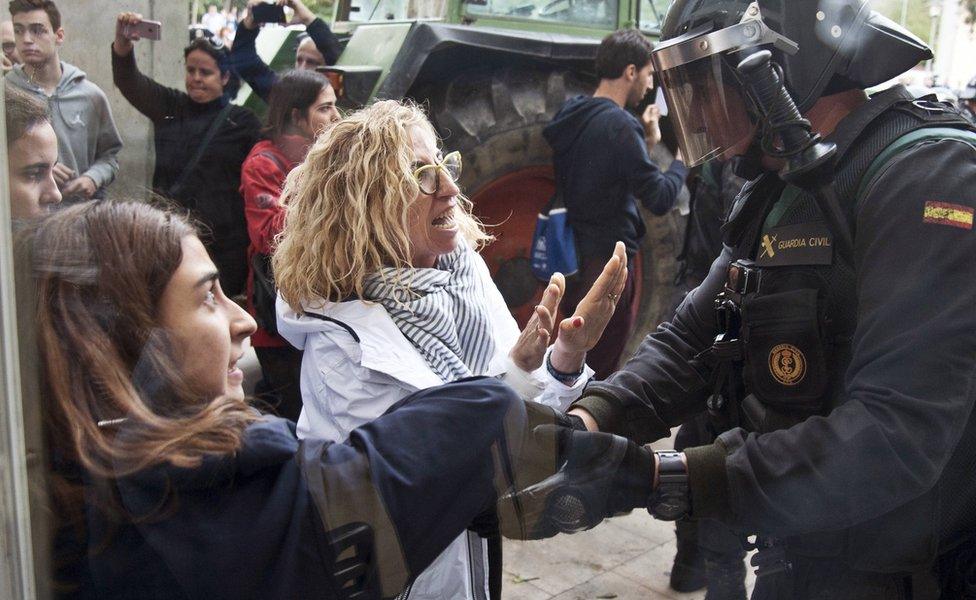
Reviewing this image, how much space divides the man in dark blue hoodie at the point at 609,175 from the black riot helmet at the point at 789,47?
2.12 ft

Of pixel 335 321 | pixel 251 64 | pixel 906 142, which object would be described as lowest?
pixel 335 321

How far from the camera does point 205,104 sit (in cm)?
317

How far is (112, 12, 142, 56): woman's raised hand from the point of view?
242 cm

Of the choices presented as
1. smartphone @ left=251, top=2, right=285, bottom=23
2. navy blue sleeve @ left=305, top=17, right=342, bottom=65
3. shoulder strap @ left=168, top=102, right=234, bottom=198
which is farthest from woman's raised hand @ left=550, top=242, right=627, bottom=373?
navy blue sleeve @ left=305, top=17, right=342, bottom=65

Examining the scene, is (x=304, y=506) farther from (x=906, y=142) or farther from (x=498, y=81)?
(x=498, y=81)

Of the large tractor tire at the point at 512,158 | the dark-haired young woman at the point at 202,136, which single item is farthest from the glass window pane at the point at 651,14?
the dark-haired young woman at the point at 202,136

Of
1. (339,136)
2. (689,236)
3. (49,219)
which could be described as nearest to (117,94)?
(339,136)

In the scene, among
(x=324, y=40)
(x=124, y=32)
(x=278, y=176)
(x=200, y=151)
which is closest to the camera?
(x=124, y=32)

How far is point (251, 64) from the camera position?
3562 mm

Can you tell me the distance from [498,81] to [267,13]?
942 mm

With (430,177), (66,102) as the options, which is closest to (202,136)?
(66,102)

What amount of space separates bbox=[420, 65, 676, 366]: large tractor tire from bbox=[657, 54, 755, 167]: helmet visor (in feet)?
3.59

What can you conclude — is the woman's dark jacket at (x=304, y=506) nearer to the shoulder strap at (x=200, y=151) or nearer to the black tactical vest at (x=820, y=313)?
the black tactical vest at (x=820, y=313)

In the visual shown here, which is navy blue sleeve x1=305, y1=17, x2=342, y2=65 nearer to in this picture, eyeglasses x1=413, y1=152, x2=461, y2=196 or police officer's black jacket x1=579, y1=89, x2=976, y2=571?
eyeglasses x1=413, y1=152, x2=461, y2=196
